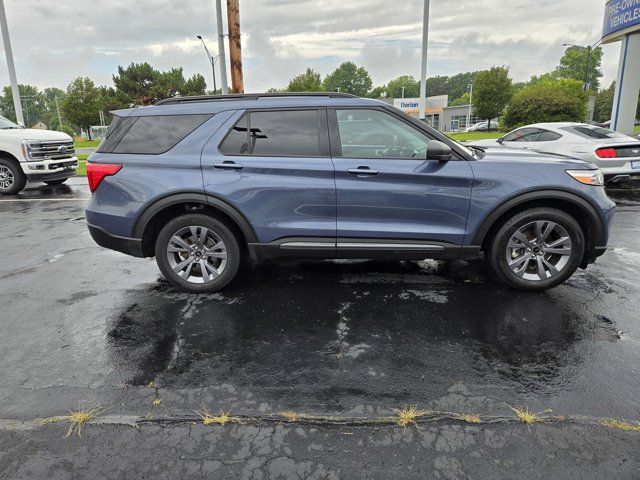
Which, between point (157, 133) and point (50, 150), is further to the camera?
point (50, 150)

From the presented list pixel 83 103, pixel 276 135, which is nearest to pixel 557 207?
pixel 276 135

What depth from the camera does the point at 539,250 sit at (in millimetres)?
4258

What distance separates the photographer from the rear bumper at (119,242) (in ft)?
14.3

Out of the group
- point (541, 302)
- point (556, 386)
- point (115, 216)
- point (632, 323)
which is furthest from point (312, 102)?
point (632, 323)

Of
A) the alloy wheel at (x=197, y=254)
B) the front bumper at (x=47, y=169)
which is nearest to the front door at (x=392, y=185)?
the alloy wheel at (x=197, y=254)

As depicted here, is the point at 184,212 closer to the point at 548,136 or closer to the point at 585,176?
the point at 585,176

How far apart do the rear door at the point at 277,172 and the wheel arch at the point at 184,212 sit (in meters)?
0.07

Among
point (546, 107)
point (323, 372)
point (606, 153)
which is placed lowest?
point (323, 372)

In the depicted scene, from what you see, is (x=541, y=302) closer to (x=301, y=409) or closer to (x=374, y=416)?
(x=374, y=416)

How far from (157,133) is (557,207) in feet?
12.6

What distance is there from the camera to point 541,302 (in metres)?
4.16

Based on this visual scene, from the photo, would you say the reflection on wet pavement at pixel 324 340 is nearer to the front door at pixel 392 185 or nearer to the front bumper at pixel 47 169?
the front door at pixel 392 185

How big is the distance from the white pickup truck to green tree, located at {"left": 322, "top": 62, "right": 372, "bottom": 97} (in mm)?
111782

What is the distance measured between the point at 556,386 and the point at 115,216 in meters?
3.90
